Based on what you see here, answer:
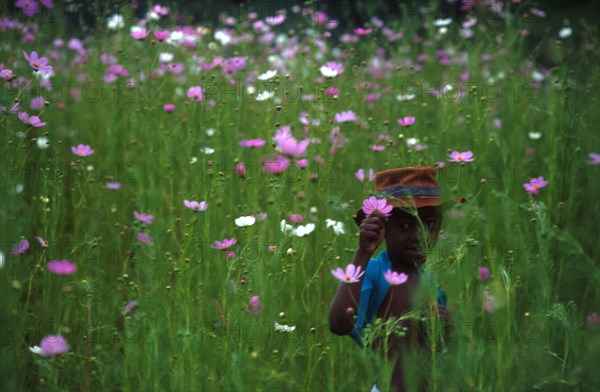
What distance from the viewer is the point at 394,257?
1616mm

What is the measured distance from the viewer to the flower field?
1.58m

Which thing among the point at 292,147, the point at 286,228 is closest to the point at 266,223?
the point at 286,228

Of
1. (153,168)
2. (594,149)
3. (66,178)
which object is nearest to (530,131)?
(594,149)

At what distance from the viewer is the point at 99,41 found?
330 centimetres

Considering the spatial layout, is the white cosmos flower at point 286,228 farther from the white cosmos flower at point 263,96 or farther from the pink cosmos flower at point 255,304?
the white cosmos flower at point 263,96

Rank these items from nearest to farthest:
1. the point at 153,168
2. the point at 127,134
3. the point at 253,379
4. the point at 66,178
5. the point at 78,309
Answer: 1. the point at 253,379
2. the point at 78,309
3. the point at 153,168
4. the point at 66,178
5. the point at 127,134

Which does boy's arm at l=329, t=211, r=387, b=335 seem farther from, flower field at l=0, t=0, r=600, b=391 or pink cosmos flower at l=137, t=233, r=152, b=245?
pink cosmos flower at l=137, t=233, r=152, b=245

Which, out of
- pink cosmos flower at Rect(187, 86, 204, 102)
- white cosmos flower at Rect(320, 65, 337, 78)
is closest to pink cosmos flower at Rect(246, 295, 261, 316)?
white cosmos flower at Rect(320, 65, 337, 78)

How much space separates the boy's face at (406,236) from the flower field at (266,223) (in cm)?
6

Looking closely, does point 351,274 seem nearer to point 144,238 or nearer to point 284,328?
point 284,328

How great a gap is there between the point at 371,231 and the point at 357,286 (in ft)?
0.37

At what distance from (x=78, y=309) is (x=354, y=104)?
4.57ft

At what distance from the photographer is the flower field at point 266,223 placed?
158 centimetres

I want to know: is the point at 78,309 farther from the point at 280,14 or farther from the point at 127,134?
the point at 280,14
